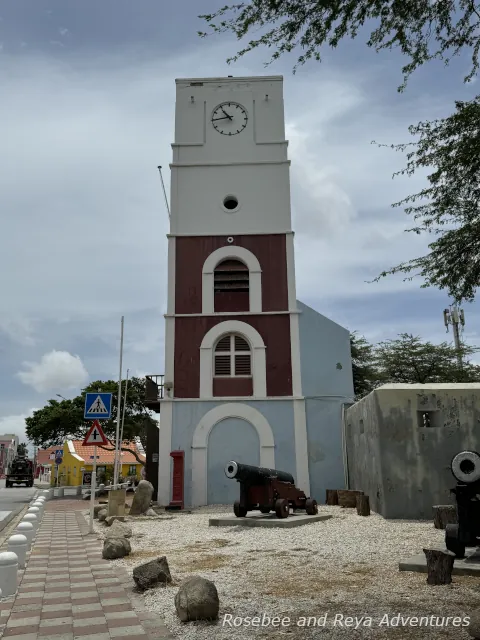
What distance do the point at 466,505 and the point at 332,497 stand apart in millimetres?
10967

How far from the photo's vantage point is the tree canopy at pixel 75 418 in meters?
37.4

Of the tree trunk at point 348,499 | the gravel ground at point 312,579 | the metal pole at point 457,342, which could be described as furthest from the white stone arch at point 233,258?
the metal pole at point 457,342

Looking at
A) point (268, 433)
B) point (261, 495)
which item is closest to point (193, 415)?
point (268, 433)

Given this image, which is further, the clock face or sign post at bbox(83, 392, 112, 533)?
the clock face

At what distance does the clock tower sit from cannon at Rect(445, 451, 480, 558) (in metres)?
11.7

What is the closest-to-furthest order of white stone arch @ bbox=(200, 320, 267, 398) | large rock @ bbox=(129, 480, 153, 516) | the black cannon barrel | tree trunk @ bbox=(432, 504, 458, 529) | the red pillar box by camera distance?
tree trunk @ bbox=(432, 504, 458, 529), the black cannon barrel, large rock @ bbox=(129, 480, 153, 516), the red pillar box, white stone arch @ bbox=(200, 320, 267, 398)

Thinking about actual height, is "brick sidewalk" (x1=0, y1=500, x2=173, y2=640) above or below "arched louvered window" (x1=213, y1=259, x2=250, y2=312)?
below

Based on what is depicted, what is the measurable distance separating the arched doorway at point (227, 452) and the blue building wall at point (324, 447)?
6.28 feet

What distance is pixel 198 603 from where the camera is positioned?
16.8 ft

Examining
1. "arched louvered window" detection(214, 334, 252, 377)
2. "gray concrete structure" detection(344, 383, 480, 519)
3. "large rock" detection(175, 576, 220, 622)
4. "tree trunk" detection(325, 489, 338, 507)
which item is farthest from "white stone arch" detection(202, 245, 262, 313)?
"large rock" detection(175, 576, 220, 622)

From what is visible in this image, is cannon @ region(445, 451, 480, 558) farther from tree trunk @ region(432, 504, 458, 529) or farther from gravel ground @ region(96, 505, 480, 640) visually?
tree trunk @ region(432, 504, 458, 529)

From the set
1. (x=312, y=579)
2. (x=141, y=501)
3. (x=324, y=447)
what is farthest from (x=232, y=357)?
(x=312, y=579)

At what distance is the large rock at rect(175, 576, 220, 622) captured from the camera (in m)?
5.11

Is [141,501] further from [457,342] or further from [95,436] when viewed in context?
[457,342]
